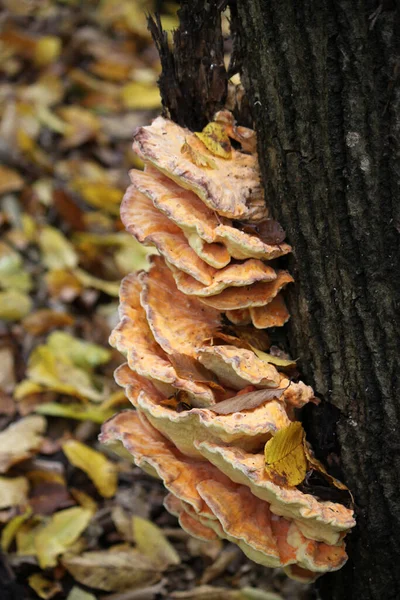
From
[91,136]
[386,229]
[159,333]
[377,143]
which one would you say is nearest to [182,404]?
[159,333]

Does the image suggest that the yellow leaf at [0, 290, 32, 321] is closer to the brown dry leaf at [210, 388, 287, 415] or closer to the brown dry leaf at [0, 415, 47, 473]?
the brown dry leaf at [0, 415, 47, 473]

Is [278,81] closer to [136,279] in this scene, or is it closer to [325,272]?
[325,272]

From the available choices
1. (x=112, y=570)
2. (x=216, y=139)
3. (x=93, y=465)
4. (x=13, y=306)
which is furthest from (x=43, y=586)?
(x=216, y=139)

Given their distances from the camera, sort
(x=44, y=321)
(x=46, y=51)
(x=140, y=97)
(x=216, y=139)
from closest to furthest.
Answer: (x=216, y=139), (x=44, y=321), (x=140, y=97), (x=46, y=51)

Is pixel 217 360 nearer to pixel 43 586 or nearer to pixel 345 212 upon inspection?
pixel 345 212

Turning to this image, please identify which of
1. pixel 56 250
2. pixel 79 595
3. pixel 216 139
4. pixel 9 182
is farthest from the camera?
pixel 9 182

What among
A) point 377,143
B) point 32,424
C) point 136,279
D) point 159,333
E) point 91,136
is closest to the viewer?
point 377,143
